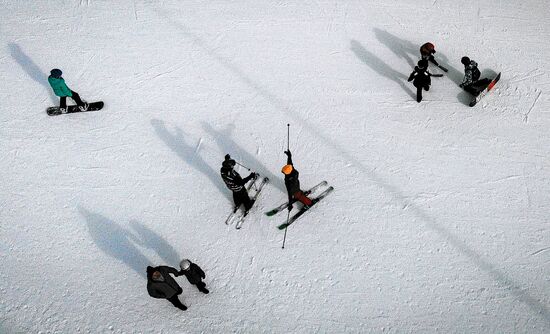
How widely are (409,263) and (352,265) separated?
3.56 feet

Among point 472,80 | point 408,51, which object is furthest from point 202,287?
point 408,51

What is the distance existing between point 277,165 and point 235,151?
109 cm

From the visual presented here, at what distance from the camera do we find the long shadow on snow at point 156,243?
735 centimetres

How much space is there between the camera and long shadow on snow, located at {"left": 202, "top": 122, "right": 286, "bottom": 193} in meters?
8.28

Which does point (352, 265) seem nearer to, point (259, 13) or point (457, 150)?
point (457, 150)

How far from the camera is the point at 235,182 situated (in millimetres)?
6793

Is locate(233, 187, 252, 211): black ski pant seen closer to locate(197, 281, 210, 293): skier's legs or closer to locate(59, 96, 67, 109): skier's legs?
locate(197, 281, 210, 293): skier's legs

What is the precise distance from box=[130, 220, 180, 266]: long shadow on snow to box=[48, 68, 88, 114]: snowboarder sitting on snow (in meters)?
3.68

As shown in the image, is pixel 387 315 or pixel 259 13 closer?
pixel 387 315

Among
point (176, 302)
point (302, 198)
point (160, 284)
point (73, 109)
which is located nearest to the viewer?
point (160, 284)

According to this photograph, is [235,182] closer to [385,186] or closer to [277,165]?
[277,165]

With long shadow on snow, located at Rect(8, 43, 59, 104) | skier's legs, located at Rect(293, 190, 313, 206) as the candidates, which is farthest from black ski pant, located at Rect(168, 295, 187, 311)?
long shadow on snow, located at Rect(8, 43, 59, 104)

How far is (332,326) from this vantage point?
6477 millimetres

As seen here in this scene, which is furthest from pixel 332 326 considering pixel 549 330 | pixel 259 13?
pixel 259 13
